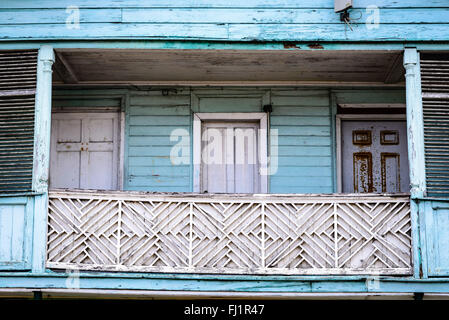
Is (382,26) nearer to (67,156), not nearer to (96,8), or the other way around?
(96,8)

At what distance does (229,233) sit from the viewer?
7.59 meters

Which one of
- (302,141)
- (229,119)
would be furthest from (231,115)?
(302,141)

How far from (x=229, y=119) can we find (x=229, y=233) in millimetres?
2506

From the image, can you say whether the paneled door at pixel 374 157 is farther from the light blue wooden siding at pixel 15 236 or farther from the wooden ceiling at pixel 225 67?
the light blue wooden siding at pixel 15 236

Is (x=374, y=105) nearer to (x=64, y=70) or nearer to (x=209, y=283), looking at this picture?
(x=209, y=283)

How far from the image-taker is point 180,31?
800 centimetres

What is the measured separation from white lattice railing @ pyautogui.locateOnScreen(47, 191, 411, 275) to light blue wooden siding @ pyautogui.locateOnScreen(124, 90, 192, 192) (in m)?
1.72

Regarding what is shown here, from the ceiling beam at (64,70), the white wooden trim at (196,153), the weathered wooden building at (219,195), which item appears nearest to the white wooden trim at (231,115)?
the white wooden trim at (196,153)

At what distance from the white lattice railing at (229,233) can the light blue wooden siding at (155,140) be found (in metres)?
1.72

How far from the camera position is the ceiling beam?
844cm

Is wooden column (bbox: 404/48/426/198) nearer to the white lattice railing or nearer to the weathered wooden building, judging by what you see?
the weathered wooden building

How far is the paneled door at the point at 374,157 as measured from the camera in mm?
9531

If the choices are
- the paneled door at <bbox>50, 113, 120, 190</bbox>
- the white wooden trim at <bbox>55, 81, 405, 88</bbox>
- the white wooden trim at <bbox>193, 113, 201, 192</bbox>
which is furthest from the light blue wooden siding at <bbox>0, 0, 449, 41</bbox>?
the paneled door at <bbox>50, 113, 120, 190</bbox>
